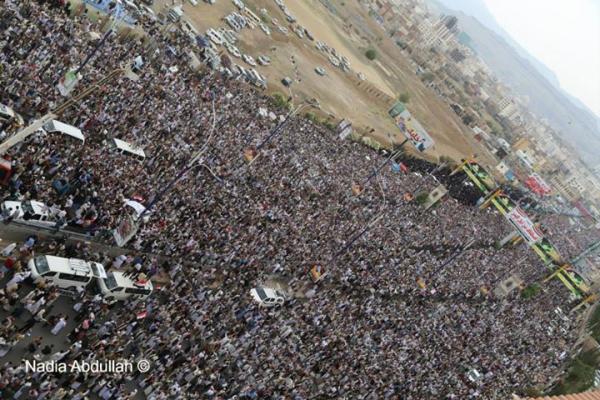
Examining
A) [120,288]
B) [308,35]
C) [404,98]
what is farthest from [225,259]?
[404,98]

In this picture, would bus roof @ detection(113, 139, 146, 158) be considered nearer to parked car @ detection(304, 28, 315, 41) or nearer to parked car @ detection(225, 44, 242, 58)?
parked car @ detection(225, 44, 242, 58)

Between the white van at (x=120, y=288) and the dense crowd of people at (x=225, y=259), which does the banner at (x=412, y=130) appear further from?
the white van at (x=120, y=288)

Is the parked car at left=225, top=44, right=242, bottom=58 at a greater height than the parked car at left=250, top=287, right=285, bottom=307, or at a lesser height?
greater

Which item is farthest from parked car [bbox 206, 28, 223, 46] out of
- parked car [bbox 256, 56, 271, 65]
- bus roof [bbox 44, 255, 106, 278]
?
bus roof [bbox 44, 255, 106, 278]

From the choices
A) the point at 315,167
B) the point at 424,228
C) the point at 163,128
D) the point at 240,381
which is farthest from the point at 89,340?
the point at 424,228

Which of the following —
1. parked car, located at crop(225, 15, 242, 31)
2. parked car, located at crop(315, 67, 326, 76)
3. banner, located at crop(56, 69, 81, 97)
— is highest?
parked car, located at crop(315, 67, 326, 76)

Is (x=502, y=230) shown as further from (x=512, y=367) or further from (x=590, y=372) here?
(x=512, y=367)

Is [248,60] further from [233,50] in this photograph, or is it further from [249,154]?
[249,154]
